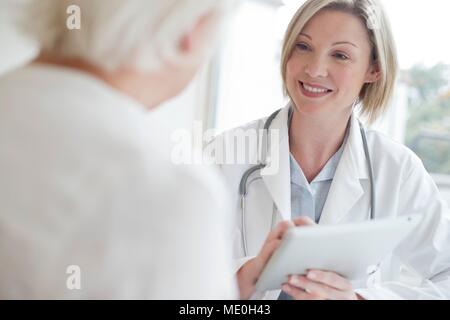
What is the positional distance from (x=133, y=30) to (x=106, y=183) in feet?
0.50

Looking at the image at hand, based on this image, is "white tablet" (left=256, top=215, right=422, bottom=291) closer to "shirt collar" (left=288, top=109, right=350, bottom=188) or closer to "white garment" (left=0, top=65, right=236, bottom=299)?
"white garment" (left=0, top=65, right=236, bottom=299)

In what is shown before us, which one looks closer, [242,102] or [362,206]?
[362,206]

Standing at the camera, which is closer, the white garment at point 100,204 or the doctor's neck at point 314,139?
the white garment at point 100,204

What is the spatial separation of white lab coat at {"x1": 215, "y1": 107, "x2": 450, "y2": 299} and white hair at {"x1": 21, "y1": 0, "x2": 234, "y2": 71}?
695 millimetres

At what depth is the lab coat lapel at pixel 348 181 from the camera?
1192 mm

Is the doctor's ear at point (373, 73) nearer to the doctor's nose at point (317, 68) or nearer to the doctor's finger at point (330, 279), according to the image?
the doctor's nose at point (317, 68)

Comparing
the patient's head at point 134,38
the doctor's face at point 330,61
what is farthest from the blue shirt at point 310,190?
the patient's head at point 134,38

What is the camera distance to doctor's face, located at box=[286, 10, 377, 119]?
1.23 meters

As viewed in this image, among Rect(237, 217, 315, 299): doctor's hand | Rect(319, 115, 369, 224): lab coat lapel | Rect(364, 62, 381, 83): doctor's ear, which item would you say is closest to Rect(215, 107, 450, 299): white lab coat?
Rect(319, 115, 369, 224): lab coat lapel

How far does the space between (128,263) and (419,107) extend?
8.03 feet

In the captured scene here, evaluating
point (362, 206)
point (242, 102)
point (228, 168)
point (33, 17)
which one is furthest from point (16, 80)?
point (242, 102)

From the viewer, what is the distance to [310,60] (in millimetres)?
1252

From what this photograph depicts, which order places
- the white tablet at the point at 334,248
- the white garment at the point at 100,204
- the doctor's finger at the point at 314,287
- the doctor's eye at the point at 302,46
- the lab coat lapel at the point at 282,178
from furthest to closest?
the doctor's eye at the point at 302,46, the lab coat lapel at the point at 282,178, the doctor's finger at the point at 314,287, the white tablet at the point at 334,248, the white garment at the point at 100,204
